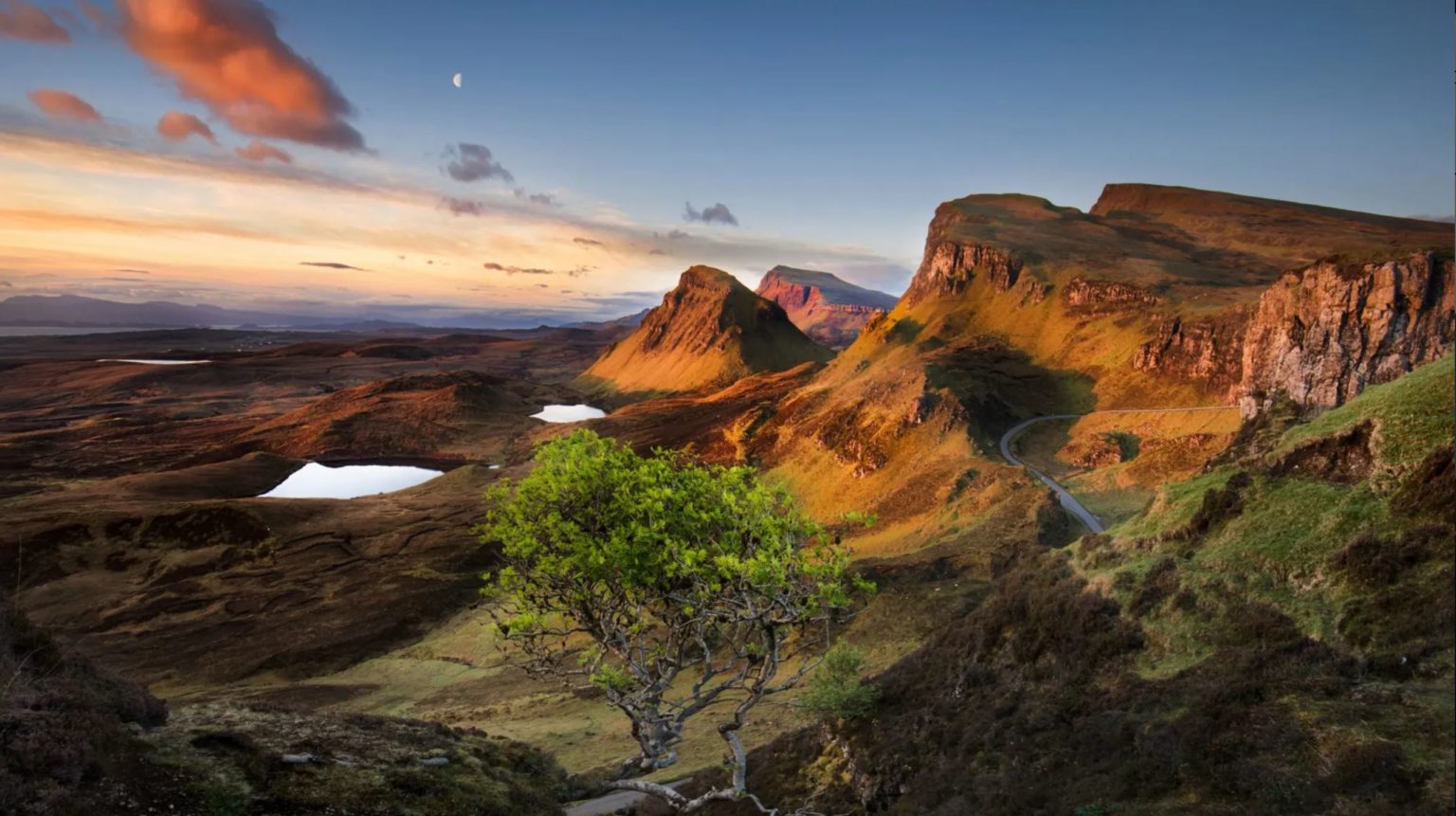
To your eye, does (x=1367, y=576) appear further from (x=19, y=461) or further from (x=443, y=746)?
(x=19, y=461)

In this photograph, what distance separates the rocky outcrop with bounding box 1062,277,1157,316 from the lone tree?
120 m

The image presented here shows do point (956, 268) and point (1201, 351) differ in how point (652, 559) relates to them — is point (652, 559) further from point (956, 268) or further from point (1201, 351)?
point (956, 268)

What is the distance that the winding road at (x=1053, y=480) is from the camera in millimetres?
57856

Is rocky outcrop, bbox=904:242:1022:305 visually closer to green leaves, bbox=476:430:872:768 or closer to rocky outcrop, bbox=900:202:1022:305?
rocky outcrop, bbox=900:202:1022:305

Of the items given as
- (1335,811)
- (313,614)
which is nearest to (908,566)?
(1335,811)

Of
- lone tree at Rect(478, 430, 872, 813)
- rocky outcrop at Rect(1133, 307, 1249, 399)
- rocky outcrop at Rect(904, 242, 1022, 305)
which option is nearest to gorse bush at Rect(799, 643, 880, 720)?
lone tree at Rect(478, 430, 872, 813)

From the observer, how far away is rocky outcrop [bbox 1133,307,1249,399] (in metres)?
84.5

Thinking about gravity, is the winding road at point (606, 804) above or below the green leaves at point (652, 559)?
below

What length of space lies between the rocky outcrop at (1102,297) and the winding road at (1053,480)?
3232cm

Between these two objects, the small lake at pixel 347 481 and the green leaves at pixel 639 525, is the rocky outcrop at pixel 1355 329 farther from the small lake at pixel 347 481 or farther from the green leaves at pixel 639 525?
the small lake at pixel 347 481

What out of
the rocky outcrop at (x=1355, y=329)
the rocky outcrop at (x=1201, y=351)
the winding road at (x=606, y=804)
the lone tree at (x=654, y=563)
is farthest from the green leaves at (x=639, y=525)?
the rocky outcrop at (x=1201, y=351)

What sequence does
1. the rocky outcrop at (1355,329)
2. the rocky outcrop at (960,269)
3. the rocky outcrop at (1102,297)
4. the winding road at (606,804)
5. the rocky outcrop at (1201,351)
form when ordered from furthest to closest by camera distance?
the rocky outcrop at (960,269) < the rocky outcrop at (1102,297) < the rocky outcrop at (1201,351) < the rocky outcrop at (1355,329) < the winding road at (606,804)

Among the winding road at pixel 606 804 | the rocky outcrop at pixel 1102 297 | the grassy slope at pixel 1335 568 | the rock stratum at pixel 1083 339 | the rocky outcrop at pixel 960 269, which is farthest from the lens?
the rocky outcrop at pixel 960 269

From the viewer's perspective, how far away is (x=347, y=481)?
4946 inches
